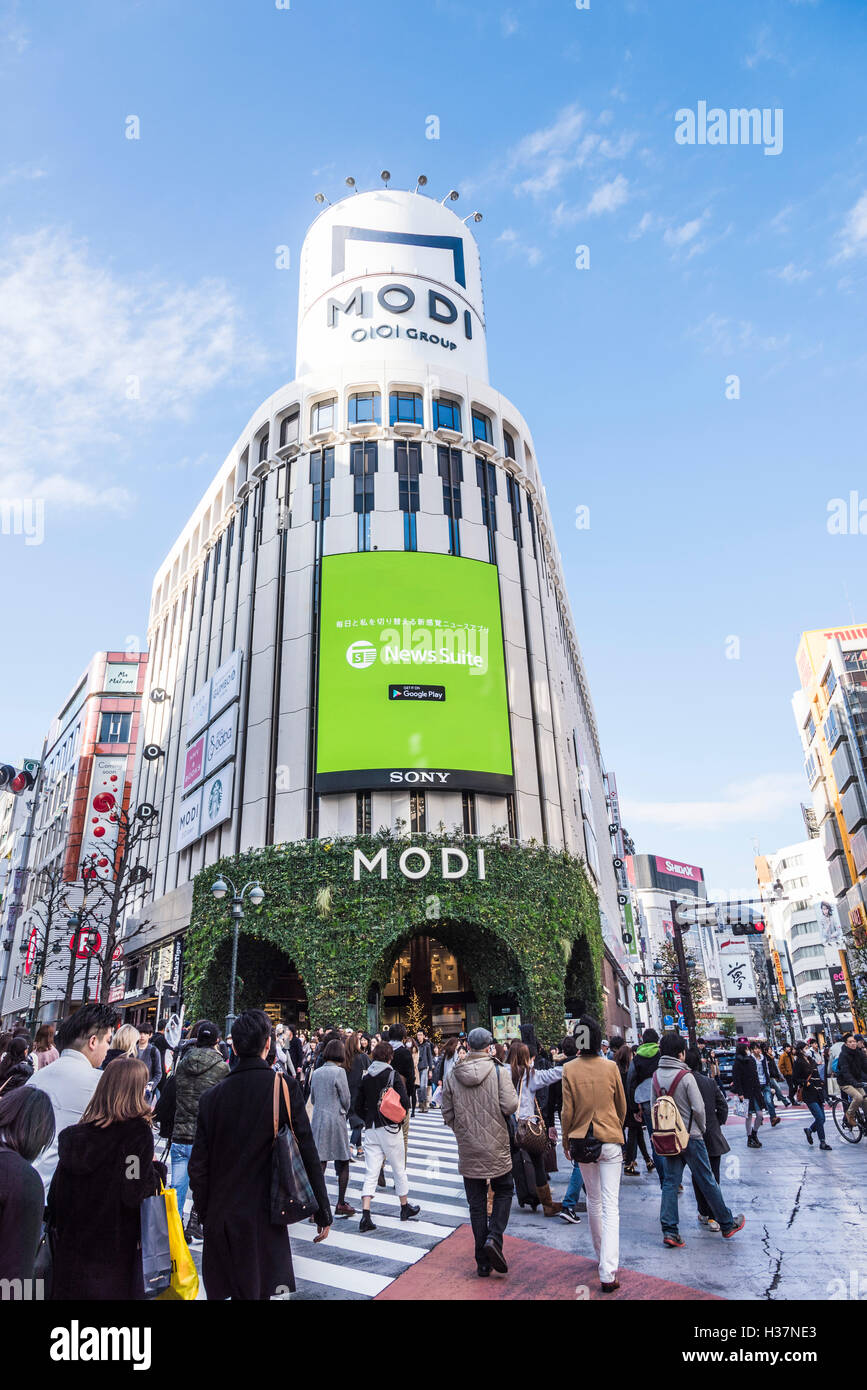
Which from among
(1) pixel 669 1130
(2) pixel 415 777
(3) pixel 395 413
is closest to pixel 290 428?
(3) pixel 395 413

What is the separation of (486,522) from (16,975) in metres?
58.7

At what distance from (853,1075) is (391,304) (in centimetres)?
3593

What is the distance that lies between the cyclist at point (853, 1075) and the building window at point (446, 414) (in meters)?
27.9

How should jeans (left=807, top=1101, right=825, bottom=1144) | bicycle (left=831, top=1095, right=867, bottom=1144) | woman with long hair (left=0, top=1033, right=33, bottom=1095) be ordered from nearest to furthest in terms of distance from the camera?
woman with long hair (left=0, top=1033, right=33, bottom=1095) < jeans (left=807, top=1101, right=825, bottom=1144) < bicycle (left=831, top=1095, right=867, bottom=1144)

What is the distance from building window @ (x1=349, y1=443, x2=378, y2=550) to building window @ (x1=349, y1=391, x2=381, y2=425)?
1428 mm

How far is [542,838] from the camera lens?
30.3m

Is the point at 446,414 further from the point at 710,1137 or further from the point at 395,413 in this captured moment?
the point at 710,1137

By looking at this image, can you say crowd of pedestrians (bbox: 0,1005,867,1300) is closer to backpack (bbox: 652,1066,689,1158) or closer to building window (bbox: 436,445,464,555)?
backpack (bbox: 652,1066,689,1158)

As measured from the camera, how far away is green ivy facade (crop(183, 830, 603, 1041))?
2630 cm

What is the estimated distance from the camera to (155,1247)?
398 cm

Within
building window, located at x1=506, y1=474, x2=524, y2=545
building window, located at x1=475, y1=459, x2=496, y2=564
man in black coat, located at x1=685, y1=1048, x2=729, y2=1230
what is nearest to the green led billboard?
building window, located at x1=475, y1=459, x2=496, y2=564

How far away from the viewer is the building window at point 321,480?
33.3 metres

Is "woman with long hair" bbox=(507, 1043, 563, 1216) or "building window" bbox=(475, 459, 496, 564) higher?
"building window" bbox=(475, 459, 496, 564)

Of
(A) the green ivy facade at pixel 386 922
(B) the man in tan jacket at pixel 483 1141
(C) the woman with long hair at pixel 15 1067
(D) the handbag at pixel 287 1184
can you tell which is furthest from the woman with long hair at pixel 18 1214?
(A) the green ivy facade at pixel 386 922
